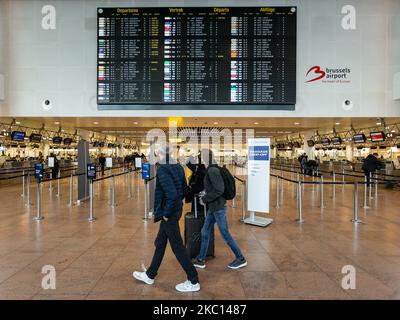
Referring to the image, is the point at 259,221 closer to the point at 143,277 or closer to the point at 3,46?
the point at 143,277

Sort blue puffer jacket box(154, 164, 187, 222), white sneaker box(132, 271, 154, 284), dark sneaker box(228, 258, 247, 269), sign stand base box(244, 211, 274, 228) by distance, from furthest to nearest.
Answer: sign stand base box(244, 211, 274, 228) < dark sneaker box(228, 258, 247, 269) < white sneaker box(132, 271, 154, 284) < blue puffer jacket box(154, 164, 187, 222)

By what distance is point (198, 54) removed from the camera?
9.02 meters

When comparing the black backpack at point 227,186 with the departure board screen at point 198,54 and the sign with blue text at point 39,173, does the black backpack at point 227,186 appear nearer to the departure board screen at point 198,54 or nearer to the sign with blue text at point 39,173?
the departure board screen at point 198,54

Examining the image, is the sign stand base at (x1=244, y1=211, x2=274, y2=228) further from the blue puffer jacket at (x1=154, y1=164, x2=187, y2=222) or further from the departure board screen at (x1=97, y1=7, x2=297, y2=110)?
the departure board screen at (x1=97, y1=7, x2=297, y2=110)

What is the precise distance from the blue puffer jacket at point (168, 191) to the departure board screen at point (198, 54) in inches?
237

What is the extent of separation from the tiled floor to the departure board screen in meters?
3.95

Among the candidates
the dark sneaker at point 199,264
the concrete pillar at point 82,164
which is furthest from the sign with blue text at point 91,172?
the dark sneaker at point 199,264

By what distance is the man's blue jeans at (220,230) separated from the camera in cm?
405

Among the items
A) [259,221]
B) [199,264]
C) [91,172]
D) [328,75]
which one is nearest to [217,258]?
[199,264]

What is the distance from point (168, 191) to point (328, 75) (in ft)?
27.5

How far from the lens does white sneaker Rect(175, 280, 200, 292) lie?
11.0 feet

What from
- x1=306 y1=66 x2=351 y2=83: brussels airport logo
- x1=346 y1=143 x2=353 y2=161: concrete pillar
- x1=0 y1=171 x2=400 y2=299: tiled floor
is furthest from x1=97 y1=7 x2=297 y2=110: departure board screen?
x1=346 y1=143 x2=353 y2=161: concrete pillar

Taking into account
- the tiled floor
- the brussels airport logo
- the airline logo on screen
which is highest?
the brussels airport logo
